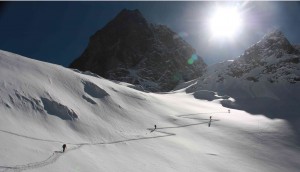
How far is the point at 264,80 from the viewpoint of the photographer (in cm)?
10262

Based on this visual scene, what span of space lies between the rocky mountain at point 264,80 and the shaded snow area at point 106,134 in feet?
99.4

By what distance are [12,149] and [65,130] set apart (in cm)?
764

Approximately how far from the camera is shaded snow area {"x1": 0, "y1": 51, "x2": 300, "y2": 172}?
21844mm

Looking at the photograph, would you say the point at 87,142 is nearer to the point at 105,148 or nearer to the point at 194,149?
the point at 105,148

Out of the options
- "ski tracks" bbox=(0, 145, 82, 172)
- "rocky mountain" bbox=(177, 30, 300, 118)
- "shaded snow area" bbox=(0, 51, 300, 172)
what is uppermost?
"rocky mountain" bbox=(177, 30, 300, 118)

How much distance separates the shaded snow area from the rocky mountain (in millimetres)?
30299

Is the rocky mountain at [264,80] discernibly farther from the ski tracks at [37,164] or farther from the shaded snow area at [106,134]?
the ski tracks at [37,164]

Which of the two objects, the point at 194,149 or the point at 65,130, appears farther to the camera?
the point at 194,149

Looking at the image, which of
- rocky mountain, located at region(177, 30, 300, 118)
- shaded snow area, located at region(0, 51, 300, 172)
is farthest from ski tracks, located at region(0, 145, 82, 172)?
rocky mountain, located at region(177, 30, 300, 118)

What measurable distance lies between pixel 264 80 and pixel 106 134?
8376cm

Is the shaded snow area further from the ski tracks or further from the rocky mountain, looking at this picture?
the rocky mountain

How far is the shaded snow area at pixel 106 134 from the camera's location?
71.7 ft

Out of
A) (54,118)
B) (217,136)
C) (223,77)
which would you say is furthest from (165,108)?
(223,77)

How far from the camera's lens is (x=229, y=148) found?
37.3 meters
